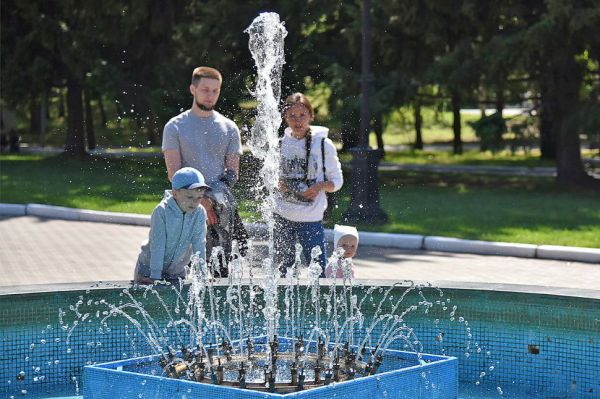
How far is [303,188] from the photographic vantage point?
28.1 ft

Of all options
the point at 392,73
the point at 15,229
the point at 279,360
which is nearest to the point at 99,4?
the point at 392,73

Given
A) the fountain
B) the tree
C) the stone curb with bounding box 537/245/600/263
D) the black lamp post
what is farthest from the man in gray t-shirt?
the tree

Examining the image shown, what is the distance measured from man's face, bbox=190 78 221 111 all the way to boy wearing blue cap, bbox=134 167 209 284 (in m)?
0.97

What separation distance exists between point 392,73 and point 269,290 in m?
15.6

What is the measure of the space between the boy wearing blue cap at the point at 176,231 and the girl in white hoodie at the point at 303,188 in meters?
1.20

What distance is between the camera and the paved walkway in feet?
37.7

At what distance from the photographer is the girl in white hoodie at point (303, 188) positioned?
8562 millimetres

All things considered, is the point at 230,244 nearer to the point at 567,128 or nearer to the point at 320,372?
the point at 320,372

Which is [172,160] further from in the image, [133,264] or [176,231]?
[133,264]

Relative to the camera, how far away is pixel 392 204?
1927 centimetres

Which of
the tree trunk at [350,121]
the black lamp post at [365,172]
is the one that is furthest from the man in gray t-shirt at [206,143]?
the tree trunk at [350,121]

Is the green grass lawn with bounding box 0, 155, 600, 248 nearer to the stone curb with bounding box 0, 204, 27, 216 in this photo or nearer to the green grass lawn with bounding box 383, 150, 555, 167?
the stone curb with bounding box 0, 204, 27, 216

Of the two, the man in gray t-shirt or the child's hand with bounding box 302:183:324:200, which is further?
the child's hand with bounding box 302:183:324:200

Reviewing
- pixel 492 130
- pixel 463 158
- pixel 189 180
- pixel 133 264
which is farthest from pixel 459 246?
pixel 463 158
